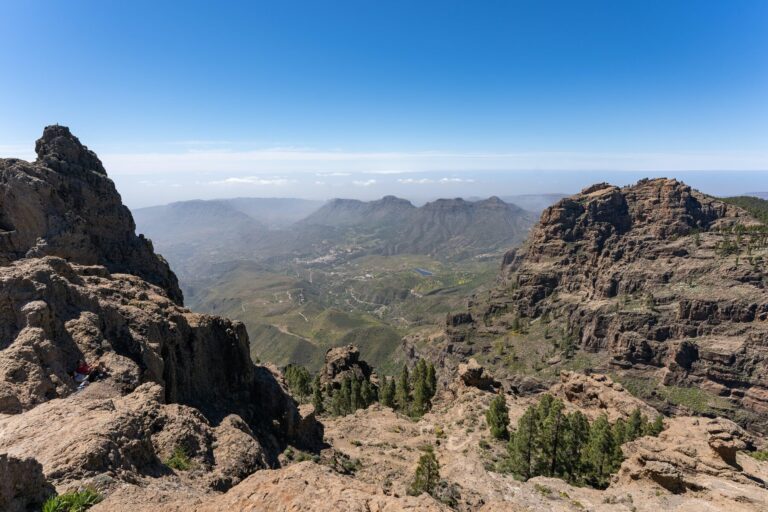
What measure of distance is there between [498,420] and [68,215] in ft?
258

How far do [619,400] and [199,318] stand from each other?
84544 mm

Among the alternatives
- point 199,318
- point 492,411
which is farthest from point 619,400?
point 199,318

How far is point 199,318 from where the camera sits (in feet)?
179

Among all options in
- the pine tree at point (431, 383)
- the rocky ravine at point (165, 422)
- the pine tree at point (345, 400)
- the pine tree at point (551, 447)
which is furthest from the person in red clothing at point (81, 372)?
the pine tree at point (431, 383)

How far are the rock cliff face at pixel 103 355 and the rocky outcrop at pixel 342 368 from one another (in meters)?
56.5

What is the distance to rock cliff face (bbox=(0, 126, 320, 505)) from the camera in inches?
894

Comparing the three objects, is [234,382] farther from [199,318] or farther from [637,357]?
[637,357]

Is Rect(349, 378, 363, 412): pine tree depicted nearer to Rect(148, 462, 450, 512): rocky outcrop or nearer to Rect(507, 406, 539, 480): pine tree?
Rect(507, 406, 539, 480): pine tree

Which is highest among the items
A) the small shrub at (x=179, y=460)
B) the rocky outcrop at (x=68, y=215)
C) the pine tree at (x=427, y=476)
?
the rocky outcrop at (x=68, y=215)

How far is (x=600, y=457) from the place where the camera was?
182ft

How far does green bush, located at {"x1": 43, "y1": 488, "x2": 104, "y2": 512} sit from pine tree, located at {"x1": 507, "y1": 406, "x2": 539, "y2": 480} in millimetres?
53981

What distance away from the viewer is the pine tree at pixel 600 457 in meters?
54.4

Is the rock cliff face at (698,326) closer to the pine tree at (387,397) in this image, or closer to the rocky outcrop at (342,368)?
the rocky outcrop at (342,368)

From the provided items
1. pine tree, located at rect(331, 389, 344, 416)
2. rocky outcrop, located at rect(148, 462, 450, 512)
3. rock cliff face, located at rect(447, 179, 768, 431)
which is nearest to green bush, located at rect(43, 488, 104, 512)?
rocky outcrop, located at rect(148, 462, 450, 512)
